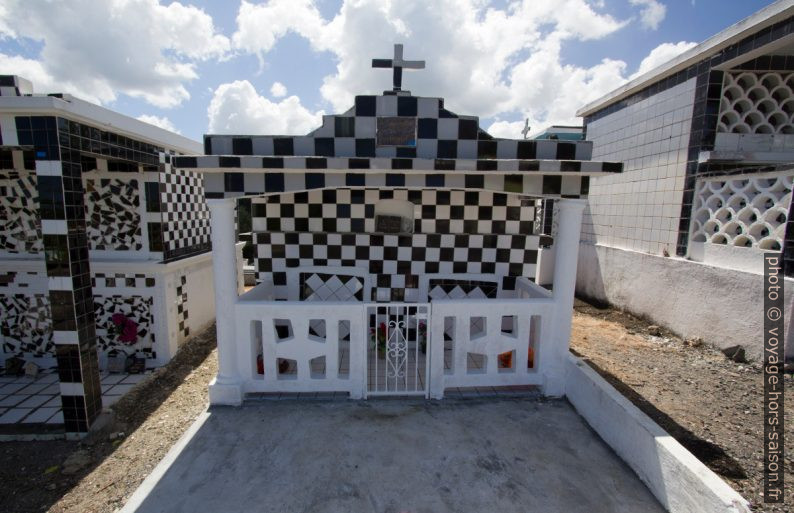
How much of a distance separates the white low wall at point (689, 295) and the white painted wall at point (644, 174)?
0.44m

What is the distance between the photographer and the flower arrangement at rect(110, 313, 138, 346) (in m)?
5.29

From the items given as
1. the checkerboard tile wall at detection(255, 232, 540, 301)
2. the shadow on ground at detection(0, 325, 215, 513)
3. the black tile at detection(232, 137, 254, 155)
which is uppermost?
the black tile at detection(232, 137, 254, 155)

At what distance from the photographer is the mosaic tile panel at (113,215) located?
5230 mm

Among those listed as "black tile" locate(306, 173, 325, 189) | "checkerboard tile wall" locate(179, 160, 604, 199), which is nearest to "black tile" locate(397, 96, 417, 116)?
"checkerboard tile wall" locate(179, 160, 604, 199)

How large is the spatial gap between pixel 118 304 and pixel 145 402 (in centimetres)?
173

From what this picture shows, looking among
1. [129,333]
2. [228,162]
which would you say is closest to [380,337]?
[228,162]

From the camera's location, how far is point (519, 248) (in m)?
5.40

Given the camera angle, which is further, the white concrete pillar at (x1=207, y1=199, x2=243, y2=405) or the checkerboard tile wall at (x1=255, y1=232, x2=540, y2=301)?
the checkerboard tile wall at (x1=255, y1=232, x2=540, y2=301)

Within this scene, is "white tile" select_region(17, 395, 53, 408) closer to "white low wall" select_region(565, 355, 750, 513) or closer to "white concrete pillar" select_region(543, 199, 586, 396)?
"white concrete pillar" select_region(543, 199, 586, 396)

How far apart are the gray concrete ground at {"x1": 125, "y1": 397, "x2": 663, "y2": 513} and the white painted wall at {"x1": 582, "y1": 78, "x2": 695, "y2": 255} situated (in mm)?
5037

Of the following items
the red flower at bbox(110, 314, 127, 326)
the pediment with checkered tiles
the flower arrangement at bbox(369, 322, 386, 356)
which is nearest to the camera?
the pediment with checkered tiles

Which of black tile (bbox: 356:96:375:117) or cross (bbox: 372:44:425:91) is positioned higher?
cross (bbox: 372:44:425:91)

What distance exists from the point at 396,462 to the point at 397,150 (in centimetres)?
291

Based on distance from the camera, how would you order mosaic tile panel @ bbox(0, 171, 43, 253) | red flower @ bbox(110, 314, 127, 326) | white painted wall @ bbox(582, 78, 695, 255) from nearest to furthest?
mosaic tile panel @ bbox(0, 171, 43, 253)
red flower @ bbox(110, 314, 127, 326)
white painted wall @ bbox(582, 78, 695, 255)
